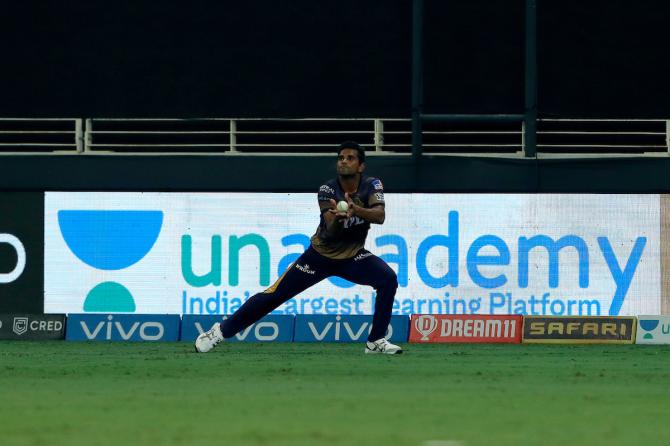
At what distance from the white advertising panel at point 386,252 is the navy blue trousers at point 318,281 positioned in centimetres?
754

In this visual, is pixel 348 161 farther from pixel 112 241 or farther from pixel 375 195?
pixel 112 241

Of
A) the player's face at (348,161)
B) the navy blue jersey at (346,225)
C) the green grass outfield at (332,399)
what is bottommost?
the green grass outfield at (332,399)

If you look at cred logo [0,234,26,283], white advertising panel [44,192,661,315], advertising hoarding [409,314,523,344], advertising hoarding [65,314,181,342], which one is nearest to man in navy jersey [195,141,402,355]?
advertising hoarding [409,314,523,344]

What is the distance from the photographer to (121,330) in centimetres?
1641

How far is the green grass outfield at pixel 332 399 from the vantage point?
6.42 metres

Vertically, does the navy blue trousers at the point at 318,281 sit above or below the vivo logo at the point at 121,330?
above

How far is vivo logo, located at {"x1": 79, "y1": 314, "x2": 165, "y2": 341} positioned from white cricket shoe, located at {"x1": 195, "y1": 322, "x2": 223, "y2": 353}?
14.5ft
